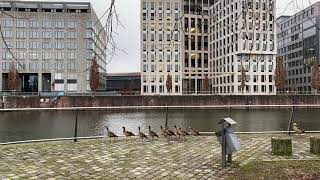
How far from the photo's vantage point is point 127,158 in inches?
403

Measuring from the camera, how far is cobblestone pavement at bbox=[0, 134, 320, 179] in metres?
8.52

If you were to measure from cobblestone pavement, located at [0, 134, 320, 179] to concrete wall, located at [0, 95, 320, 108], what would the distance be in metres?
71.6

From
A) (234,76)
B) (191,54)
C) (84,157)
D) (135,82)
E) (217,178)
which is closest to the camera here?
(217,178)

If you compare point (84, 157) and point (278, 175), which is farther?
point (84, 157)

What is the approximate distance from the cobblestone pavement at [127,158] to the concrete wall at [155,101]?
71.6 m

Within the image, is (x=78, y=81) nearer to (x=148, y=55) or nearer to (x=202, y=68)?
(x=148, y=55)

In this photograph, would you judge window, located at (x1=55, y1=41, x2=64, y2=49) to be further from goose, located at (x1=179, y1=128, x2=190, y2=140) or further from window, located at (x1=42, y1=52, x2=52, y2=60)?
goose, located at (x1=179, y1=128, x2=190, y2=140)

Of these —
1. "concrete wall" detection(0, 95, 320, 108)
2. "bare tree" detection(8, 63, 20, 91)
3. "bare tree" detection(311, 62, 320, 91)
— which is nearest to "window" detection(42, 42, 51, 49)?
"bare tree" detection(8, 63, 20, 91)

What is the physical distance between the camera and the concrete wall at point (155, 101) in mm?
82688

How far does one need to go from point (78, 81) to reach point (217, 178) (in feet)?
343

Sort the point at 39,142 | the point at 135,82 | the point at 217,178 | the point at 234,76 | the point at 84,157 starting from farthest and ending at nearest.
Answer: the point at 135,82 < the point at 234,76 < the point at 39,142 < the point at 84,157 < the point at 217,178

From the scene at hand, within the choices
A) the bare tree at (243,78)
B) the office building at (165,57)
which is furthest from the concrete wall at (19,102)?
the bare tree at (243,78)

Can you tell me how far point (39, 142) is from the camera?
1324 centimetres

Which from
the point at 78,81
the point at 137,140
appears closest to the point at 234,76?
the point at 78,81
